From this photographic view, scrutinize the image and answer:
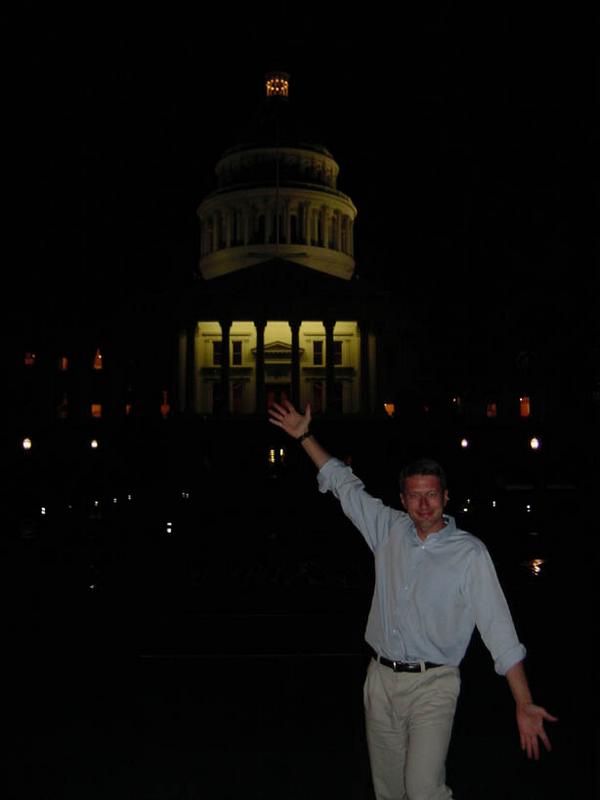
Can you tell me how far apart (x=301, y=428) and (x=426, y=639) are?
2.01 m

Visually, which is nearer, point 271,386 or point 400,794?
point 400,794

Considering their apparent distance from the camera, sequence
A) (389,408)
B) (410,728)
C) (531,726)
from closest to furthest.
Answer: (531,726)
(410,728)
(389,408)

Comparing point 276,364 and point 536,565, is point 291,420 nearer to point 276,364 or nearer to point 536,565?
point 536,565

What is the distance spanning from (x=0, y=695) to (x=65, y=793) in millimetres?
2483

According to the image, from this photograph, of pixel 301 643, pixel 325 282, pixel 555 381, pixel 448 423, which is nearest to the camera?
pixel 301 643

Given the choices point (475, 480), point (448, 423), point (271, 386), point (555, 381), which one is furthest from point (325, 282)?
point (475, 480)

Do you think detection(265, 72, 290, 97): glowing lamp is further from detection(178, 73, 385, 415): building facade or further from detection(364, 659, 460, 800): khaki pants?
detection(364, 659, 460, 800): khaki pants

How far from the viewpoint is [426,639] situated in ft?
15.4

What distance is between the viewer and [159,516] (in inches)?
984

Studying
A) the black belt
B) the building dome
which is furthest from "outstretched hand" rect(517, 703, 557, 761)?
the building dome

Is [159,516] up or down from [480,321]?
down

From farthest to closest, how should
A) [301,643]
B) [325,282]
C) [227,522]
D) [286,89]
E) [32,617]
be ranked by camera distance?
[286,89]
[325,282]
[227,522]
[32,617]
[301,643]

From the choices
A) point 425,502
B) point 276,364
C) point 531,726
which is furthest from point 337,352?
point 531,726

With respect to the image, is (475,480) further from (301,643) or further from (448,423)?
(301,643)
